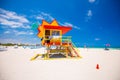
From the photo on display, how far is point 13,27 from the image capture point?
2482 mm

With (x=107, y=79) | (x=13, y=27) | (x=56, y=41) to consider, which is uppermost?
(x=13, y=27)

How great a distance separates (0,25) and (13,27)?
23 cm

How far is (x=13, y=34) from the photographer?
246 cm

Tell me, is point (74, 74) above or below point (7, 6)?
below

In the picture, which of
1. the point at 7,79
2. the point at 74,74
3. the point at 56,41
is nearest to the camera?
the point at 7,79

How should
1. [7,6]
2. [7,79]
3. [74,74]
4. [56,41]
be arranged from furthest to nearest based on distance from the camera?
1. [56,41]
2. [7,6]
3. [74,74]
4. [7,79]

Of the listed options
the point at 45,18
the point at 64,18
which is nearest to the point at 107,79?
the point at 64,18

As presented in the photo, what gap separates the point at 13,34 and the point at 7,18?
0.99ft

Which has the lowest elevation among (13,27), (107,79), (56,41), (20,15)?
(107,79)

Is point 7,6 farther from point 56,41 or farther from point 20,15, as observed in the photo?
point 56,41

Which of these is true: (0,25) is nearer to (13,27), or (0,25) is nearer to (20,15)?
(13,27)

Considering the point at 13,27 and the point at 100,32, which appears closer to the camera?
the point at 13,27

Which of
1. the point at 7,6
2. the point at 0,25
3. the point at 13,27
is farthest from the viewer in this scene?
the point at 13,27

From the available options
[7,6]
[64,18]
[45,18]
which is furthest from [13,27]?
[64,18]
